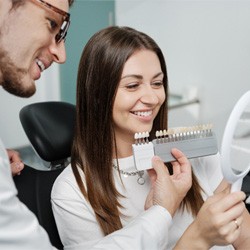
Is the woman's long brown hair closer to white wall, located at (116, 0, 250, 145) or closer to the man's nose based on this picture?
the man's nose

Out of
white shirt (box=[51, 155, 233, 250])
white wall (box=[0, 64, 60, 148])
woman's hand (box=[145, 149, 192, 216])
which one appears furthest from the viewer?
white wall (box=[0, 64, 60, 148])

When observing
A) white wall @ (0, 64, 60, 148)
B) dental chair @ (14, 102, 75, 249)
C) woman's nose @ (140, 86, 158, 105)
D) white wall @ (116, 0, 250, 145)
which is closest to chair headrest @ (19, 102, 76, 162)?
dental chair @ (14, 102, 75, 249)

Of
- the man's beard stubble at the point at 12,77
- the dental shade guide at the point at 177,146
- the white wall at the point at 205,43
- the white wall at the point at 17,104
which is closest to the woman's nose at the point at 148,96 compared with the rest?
the dental shade guide at the point at 177,146

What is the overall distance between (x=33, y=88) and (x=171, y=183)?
1.37ft

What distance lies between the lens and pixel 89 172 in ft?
3.63

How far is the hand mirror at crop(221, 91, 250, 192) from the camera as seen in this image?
70 cm

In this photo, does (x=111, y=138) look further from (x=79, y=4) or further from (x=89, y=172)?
(x=79, y=4)

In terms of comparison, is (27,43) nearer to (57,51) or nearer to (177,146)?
(57,51)

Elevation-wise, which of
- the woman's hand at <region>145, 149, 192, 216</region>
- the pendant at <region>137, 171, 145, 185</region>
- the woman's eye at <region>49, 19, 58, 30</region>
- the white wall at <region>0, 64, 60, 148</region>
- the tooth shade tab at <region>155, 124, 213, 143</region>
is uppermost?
the woman's eye at <region>49, 19, 58, 30</region>

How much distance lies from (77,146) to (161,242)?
457 millimetres

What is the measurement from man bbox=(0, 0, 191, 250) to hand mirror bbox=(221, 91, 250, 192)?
0.59 feet

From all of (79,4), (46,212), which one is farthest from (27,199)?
(79,4)

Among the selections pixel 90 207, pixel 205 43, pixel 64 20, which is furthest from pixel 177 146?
pixel 205 43

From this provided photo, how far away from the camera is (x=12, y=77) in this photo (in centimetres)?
83
